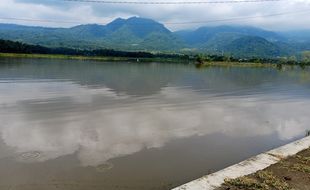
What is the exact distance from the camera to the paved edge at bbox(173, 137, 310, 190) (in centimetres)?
834

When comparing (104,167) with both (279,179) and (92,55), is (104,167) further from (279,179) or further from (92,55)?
(92,55)

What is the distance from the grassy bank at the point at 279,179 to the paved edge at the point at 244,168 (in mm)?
242

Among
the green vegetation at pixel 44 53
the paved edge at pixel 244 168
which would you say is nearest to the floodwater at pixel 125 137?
the paved edge at pixel 244 168

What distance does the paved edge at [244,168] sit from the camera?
834 cm

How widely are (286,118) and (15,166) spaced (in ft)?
53.8

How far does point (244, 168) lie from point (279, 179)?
1.19 meters

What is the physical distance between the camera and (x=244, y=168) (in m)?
9.84

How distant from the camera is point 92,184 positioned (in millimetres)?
9070

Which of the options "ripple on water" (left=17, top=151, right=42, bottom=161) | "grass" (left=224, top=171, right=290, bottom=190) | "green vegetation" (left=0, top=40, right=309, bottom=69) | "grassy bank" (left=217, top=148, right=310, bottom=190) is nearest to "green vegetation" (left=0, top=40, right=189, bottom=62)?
"green vegetation" (left=0, top=40, right=309, bottom=69)

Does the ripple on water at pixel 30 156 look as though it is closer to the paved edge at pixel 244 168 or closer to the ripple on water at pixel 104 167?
the ripple on water at pixel 104 167

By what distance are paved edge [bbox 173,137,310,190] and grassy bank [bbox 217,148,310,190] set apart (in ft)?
0.80

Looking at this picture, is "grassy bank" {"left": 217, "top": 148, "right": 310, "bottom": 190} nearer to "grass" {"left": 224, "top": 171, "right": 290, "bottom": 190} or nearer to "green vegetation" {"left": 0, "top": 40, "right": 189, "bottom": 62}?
"grass" {"left": 224, "top": 171, "right": 290, "bottom": 190}

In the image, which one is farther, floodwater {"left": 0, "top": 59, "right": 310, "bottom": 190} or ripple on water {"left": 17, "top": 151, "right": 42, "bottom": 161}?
ripple on water {"left": 17, "top": 151, "right": 42, "bottom": 161}

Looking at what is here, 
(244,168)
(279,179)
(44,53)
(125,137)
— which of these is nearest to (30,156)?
(125,137)
